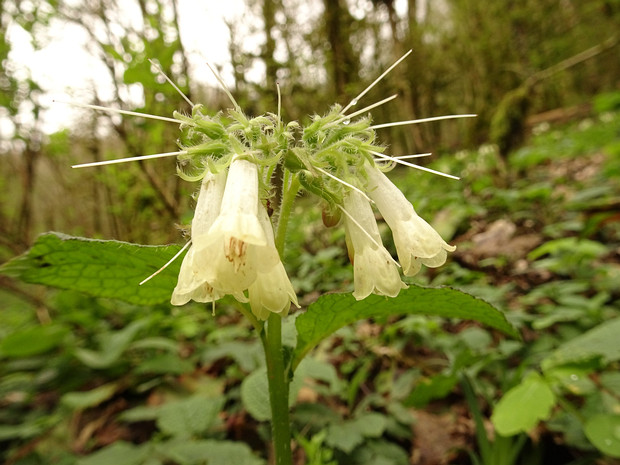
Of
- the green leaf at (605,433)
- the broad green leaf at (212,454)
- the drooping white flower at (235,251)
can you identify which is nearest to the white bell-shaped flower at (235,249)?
the drooping white flower at (235,251)

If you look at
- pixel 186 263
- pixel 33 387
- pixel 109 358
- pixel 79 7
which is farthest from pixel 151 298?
pixel 79 7

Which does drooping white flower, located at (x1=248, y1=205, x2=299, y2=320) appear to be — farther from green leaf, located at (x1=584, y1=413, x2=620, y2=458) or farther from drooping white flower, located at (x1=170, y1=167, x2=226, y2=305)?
green leaf, located at (x1=584, y1=413, x2=620, y2=458)

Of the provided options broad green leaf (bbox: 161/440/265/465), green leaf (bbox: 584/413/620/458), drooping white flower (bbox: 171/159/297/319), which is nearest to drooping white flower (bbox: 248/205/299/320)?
drooping white flower (bbox: 171/159/297/319)

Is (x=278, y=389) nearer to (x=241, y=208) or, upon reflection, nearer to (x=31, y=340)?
(x=241, y=208)

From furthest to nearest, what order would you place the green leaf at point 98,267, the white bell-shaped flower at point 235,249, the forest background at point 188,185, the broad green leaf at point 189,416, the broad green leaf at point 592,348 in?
the forest background at point 188,185, the broad green leaf at point 189,416, the broad green leaf at point 592,348, the green leaf at point 98,267, the white bell-shaped flower at point 235,249

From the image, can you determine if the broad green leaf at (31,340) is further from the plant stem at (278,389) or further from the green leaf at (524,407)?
the green leaf at (524,407)

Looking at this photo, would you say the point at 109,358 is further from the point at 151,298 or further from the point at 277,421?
the point at 277,421

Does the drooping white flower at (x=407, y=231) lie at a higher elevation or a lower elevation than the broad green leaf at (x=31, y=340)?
higher
